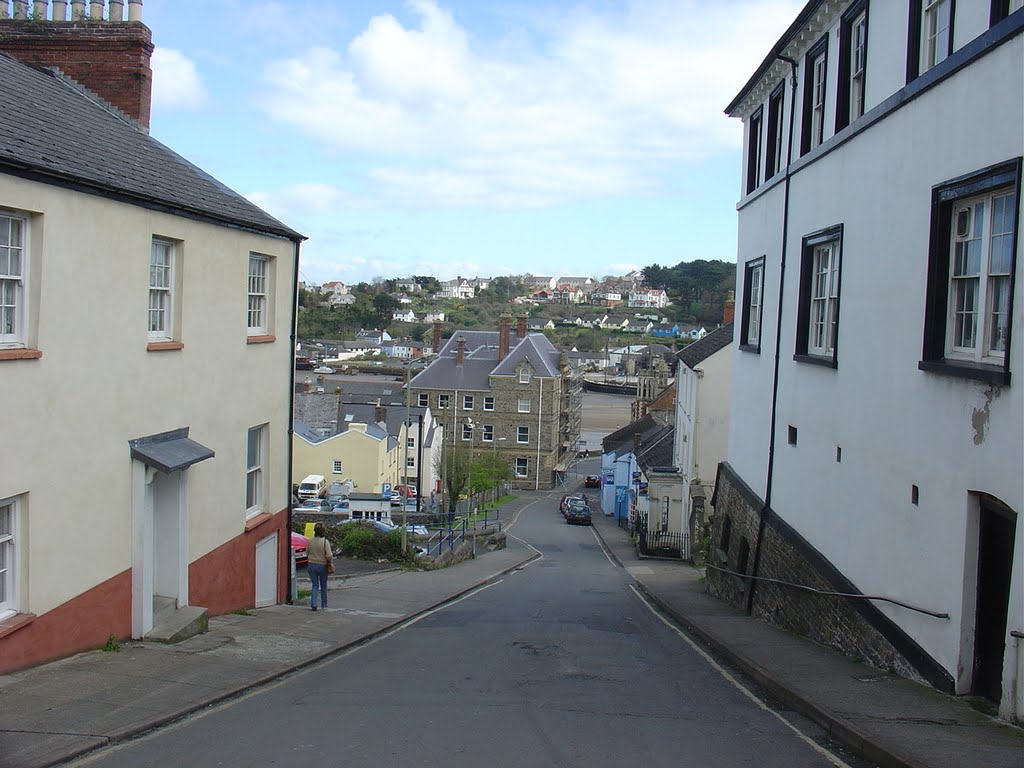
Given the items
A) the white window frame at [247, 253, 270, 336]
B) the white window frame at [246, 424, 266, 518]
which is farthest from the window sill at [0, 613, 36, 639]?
the white window frame at [247, 253, 270, 336]

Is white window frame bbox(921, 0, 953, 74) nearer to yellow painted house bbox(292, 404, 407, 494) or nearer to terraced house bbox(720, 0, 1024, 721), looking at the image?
terraced house bbox(720, 0, 1024, 721)

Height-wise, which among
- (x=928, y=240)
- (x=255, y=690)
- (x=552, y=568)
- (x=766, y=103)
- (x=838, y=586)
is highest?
(x=766, y=103)

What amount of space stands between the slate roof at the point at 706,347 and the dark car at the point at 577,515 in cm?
1774

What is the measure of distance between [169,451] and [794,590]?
920 cm

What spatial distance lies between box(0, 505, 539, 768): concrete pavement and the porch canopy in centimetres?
220

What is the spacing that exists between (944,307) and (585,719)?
525 cm

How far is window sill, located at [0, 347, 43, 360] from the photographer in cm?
929

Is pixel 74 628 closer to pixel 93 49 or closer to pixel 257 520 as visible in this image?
pixel 257 520

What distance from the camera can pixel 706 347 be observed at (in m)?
39.0

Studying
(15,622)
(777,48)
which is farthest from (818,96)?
(15,622)

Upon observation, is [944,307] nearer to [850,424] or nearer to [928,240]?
[928,240]

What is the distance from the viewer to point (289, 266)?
17391 mm

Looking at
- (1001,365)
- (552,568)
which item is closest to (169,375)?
(1001,365)

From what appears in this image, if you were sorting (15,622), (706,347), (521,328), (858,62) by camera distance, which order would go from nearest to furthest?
(15,622) → (858,62) → (706,347) → (521,328)
